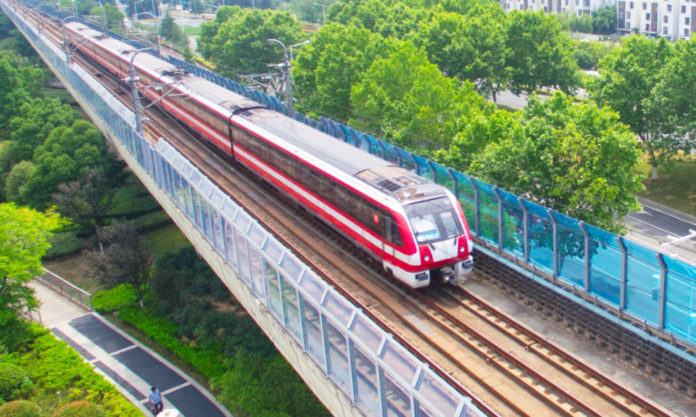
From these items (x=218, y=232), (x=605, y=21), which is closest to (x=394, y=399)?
(x=218, y=232)

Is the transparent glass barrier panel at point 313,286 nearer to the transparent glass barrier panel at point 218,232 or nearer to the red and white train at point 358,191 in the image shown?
the red and white train at point 358,191

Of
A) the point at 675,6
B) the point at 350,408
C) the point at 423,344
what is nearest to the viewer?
the point at 350,408

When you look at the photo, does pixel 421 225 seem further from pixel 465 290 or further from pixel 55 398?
pixel 55 398

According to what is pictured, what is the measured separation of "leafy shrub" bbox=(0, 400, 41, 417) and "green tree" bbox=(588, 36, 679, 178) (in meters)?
41.0

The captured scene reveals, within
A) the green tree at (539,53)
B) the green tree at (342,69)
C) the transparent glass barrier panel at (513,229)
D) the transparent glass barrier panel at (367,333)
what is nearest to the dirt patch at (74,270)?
the green tree at (342,69)

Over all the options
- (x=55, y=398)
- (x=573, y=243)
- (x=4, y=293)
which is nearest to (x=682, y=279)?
(x=573, y=243)

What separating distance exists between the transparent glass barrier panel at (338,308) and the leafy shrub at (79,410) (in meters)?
13.7

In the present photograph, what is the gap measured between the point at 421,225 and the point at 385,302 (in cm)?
292

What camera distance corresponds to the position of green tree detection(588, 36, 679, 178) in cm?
4750

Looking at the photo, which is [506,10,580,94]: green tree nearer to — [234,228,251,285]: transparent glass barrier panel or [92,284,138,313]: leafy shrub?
[92,284,138,313]: leafy shrub

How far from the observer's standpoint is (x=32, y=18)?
10844cm

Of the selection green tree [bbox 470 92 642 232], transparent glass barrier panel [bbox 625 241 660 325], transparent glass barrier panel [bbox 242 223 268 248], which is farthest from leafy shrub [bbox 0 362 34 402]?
transparent glass barrier panel [bbox 625 241 660 325]

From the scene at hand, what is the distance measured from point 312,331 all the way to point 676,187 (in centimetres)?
4159

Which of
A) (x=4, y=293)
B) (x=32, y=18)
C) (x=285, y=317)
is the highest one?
(x=32, y=18)
